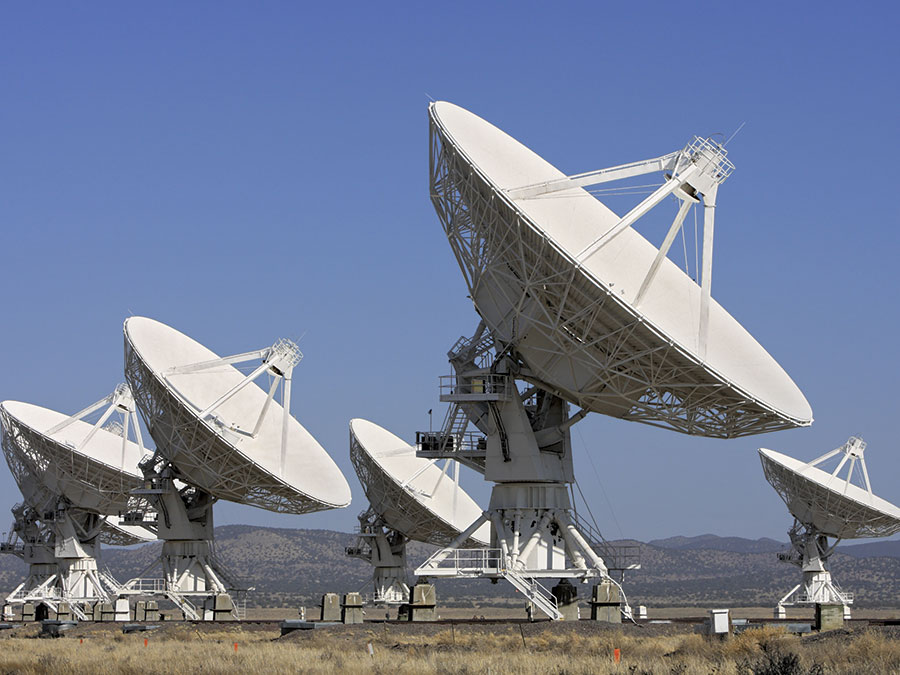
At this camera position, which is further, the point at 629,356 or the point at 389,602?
the point at 389,602

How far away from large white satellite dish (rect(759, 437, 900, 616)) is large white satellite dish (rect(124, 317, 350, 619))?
785 inches

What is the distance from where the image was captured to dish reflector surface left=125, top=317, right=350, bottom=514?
4184 centimetres

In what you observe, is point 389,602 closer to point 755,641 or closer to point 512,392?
point 512,392

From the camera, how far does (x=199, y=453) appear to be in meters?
43.0

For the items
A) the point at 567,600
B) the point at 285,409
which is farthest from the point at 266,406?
the point at 567,600

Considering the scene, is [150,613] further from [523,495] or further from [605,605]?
[605,605]

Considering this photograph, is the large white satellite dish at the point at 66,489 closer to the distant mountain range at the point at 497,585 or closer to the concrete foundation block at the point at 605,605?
the concrete foundation block at the point at 605,605

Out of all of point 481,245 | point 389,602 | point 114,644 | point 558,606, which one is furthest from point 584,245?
point 389,602

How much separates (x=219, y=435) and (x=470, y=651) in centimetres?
1751

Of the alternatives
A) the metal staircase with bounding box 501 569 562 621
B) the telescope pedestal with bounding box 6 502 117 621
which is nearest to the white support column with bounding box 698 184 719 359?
the metal staircase with bounding box 501 569 562 621

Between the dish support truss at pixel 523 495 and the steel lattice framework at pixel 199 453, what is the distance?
370 inches

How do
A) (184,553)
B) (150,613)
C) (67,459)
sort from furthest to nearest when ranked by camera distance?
(67,459), (150,613), (184,553)

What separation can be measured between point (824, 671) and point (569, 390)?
15.8m

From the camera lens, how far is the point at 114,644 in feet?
108
